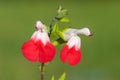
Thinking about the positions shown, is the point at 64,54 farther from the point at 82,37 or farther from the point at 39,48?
the point at 82,37

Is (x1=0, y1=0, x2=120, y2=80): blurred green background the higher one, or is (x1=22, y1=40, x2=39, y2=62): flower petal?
(x1=22, y1=40, x2=39, y2=62): flower petal

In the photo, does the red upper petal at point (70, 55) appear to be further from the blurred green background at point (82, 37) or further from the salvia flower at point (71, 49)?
the blurred green background at point (82, 37)

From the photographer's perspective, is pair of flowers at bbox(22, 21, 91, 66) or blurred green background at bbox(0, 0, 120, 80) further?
blurred green background at bbox(0, 0, 120, 80)

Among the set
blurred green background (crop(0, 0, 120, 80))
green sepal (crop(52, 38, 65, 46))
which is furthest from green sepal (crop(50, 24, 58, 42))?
blurred green background (crop(0, 0, 120, 80))

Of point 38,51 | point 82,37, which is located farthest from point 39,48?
→ point 82,37

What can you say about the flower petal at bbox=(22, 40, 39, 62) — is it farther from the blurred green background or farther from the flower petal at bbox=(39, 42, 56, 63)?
the blurred green background

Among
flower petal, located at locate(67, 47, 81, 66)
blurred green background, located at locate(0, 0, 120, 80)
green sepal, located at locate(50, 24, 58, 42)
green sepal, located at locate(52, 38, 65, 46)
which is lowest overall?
blurred green background, located at locate(0, 0, 120, 80)

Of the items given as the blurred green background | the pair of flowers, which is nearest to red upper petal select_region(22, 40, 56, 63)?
the pair of flowers

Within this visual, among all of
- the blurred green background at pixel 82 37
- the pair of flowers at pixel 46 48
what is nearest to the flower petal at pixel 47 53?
the pair of flowers at pixel 46 48
